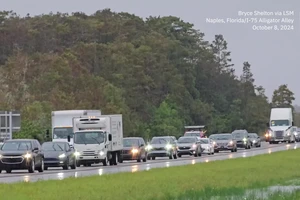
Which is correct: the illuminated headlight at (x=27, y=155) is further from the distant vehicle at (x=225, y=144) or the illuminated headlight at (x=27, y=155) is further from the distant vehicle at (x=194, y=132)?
the distant vehicle at (x=194, y=132)

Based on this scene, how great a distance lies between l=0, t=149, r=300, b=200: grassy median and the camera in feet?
76.7

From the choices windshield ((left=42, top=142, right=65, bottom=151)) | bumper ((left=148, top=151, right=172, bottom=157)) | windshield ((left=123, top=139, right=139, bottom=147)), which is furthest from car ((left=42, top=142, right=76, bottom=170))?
bumper ((left=148, top=151, right=172, bottom=157))

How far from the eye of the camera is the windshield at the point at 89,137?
50281mm

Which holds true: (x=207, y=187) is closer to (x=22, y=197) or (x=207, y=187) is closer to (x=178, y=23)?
(x=22, y=197)

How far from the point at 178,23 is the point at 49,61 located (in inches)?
2283

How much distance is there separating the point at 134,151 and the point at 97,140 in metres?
5.83

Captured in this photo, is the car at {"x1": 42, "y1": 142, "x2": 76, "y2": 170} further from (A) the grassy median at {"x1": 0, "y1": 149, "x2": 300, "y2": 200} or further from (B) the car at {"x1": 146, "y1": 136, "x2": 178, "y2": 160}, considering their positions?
(B) the car at {"x1": 146, "y1": 136, "x2": 178, "y2": 160}

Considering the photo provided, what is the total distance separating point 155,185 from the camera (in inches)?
1072

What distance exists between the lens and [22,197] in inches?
908

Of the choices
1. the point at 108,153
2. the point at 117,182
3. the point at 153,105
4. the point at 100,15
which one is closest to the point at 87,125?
the point at 108,153

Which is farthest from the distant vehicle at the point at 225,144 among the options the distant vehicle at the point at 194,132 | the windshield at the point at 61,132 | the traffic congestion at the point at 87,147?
the windshield at the point at 61,132

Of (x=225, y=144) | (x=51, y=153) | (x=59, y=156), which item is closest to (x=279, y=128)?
(x=225, y=144)

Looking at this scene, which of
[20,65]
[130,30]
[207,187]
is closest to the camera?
[207,187]

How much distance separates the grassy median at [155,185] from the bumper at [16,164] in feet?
27.2
